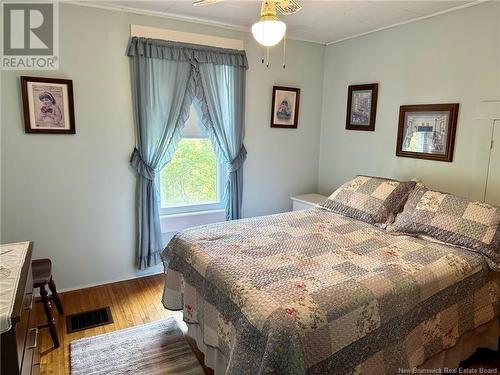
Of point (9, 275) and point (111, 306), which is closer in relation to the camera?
point (9, 275)

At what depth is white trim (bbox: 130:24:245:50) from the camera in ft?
Result: 9.02

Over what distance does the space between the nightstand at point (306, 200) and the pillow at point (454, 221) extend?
3.50 feet

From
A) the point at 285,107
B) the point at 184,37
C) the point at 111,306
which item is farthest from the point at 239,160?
the point at 111,306

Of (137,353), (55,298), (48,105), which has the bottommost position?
(137,353)

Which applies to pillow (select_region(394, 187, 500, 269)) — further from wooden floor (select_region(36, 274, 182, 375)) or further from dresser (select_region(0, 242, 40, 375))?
dresser (select_region(0, 242, 40, 375))

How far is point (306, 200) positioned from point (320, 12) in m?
1.78

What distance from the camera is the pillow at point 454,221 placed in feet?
6.72

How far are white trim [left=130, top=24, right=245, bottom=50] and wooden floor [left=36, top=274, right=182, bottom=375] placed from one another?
2.18 m

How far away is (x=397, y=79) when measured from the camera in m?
3.00

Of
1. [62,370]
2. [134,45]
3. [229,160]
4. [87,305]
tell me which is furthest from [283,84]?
[62,370]

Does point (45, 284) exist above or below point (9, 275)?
below

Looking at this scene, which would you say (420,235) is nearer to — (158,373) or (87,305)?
(158,373)

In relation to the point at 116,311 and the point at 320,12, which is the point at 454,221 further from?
the point at 116,311

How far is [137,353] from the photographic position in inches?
84.0
